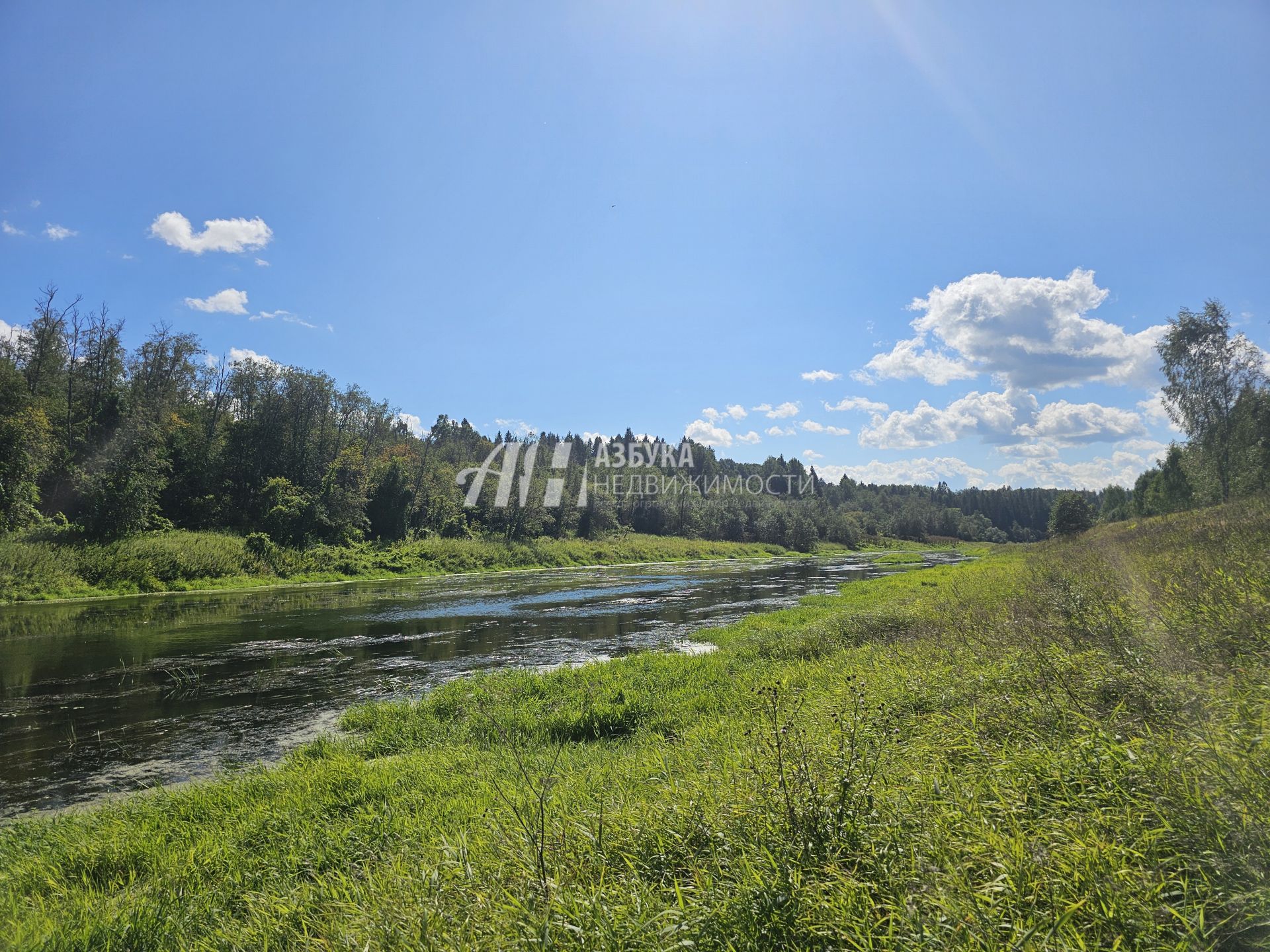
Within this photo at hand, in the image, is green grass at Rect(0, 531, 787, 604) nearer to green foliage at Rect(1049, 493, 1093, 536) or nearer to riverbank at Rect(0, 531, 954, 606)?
riverbank at Rect(0, 531, 954, 606)

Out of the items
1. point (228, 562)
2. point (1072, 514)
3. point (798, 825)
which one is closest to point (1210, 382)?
point (1072, 514)

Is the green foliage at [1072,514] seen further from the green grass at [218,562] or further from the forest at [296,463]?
the green grass at [218,562]

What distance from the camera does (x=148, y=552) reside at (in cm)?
3303

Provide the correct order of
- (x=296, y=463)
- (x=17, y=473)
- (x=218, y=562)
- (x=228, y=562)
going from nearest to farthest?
(x=17, y=473) → (x=218, y=562) → (x=228, y=562) → (x=296, y=463)

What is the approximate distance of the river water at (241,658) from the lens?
917 centimetres

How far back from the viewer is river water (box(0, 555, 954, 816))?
30.1 feet

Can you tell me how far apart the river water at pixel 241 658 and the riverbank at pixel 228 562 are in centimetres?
254

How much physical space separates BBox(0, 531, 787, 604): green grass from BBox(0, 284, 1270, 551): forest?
8.06ft

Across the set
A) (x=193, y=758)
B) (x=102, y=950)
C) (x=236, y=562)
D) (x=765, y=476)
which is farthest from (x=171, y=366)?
(x=765, y=476)

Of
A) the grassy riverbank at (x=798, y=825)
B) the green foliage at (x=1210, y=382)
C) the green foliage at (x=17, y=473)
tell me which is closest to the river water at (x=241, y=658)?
the grassy riverbank at (x=798, y=825)

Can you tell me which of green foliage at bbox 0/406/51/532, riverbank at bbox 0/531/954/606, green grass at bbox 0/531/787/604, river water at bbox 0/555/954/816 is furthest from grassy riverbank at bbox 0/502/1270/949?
green foliage at bbox 0/406/51/532

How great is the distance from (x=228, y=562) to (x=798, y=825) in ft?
143

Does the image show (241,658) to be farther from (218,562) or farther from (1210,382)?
(1210,382)

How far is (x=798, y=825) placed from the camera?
12.4 feet
